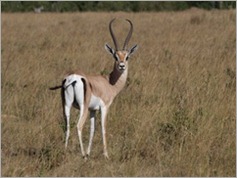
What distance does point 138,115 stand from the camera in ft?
20.1

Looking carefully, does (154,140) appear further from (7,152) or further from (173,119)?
(7,152)

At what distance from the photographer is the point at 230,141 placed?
532 cm

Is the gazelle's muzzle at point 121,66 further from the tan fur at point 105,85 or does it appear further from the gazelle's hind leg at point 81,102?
the gazelle's hind leg at point 81,102

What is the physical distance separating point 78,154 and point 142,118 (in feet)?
3.70

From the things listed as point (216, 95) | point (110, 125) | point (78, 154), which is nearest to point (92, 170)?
point (78, 154)

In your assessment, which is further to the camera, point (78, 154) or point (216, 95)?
point (216, 95)

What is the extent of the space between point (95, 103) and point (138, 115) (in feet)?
3.57

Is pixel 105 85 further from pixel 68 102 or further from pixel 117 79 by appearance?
pixel 68 102

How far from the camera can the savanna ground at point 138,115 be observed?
4809 mm

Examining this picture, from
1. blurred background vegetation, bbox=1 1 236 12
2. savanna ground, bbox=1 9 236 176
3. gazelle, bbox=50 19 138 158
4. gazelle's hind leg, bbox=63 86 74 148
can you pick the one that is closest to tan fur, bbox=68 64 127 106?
gazelle, bbox=50 19 138 158

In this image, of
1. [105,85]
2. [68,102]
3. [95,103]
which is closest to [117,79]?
[105,85]

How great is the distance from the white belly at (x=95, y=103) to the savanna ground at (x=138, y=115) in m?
0.26

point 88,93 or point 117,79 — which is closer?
point 88,93

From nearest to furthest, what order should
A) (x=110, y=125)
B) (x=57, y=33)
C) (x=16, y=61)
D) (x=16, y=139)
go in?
(x=16, y=139) < (x=110, y=125) < (x=16, y=61) < (x=57, y=33)
